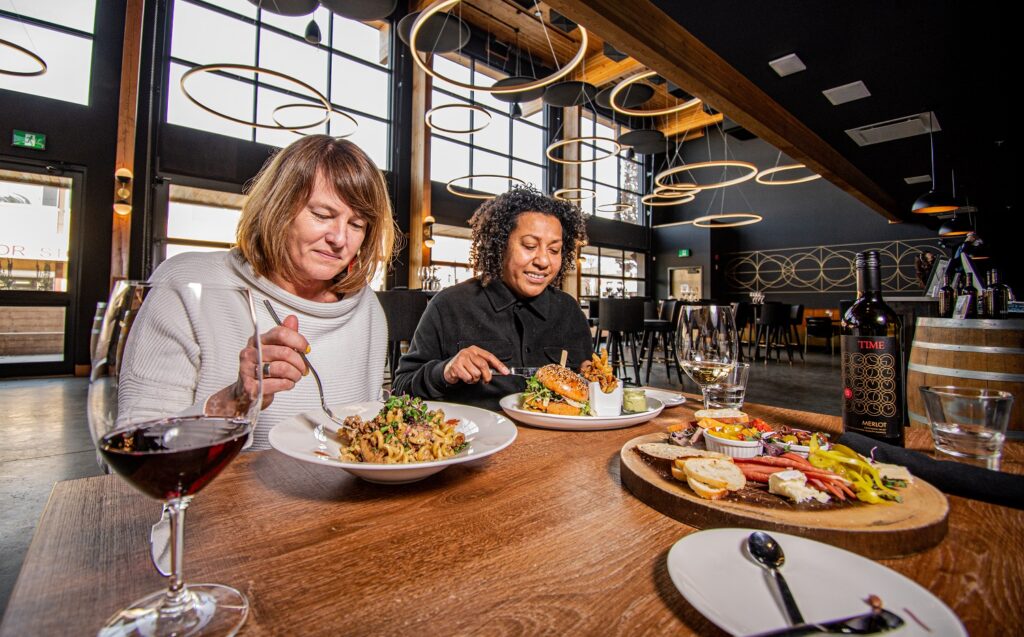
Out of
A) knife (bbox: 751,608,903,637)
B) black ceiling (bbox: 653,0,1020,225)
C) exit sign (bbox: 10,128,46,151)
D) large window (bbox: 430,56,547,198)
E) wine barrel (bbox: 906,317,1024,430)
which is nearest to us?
knife (bbox: 751,608,903,637)

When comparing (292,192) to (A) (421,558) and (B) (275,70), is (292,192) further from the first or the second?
(B) (275,70)

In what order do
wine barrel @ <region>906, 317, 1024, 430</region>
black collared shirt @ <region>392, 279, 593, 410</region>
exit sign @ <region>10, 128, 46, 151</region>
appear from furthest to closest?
1. exit sign @ <region>10, 128, 46, 151</region>
2. black collared shirt @ <region>392, 279, 593, 410</region>
3. wine barrel @ <region>906, 317, 1024, 430</region>

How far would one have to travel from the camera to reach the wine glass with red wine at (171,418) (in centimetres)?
36

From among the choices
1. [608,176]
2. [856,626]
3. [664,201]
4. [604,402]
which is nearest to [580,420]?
[604,402]

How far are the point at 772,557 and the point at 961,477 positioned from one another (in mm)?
440

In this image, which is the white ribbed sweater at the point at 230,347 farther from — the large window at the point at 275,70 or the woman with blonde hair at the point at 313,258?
the large window at the point at 275,70

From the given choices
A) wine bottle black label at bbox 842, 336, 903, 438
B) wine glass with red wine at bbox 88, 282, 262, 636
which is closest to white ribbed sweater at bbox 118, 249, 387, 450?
wine glass with red wine at bbox 88, 282, 262, 636

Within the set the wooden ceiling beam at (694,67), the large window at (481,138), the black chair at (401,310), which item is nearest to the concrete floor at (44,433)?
the black chair at (401,310)

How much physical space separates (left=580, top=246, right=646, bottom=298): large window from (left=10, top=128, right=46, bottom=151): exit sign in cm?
1097

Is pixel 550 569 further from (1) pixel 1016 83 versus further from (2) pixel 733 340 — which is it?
(1) pixel 1016 83

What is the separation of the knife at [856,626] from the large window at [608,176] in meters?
13.3

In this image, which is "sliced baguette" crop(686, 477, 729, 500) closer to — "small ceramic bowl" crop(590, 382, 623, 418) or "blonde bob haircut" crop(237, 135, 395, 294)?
"small ceramic bowl" crop(590, 382, 623, 418)

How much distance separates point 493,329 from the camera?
6.40ft

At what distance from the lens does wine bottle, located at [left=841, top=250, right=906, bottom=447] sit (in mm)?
835
